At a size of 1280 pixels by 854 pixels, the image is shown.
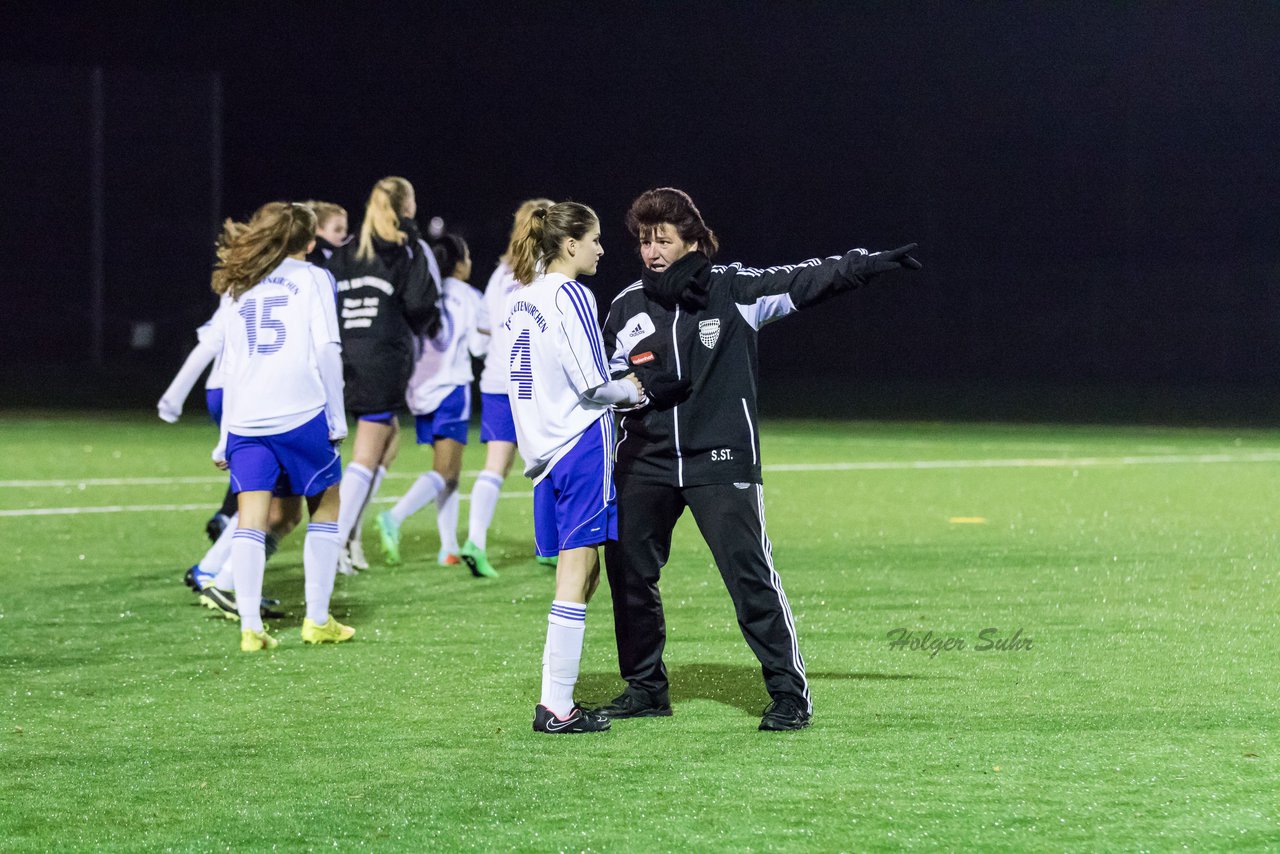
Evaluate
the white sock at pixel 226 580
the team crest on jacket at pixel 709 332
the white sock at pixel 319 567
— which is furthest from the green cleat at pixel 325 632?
the team crest on jacket at pixel 709 332

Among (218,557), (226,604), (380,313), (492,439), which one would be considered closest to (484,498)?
(492,439)

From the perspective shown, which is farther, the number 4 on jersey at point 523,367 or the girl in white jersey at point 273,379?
the girl in white jersey at point 273,379

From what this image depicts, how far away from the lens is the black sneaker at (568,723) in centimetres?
543

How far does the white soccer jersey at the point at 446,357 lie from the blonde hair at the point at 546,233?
387 cm

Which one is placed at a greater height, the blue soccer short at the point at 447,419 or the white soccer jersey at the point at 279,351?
the white soccer jersey at the point at 279,351

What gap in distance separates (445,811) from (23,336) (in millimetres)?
26614

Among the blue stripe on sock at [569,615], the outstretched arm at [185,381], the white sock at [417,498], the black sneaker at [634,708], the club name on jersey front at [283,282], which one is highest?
the club name on jersey front at [283,282]

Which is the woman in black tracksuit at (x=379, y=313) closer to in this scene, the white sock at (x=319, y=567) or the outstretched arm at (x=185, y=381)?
the outstretched arm at (x=185, y=381)

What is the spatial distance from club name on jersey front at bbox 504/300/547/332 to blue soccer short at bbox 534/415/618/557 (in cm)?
37

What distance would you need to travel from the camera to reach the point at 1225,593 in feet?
27.5

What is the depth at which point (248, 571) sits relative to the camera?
705cm

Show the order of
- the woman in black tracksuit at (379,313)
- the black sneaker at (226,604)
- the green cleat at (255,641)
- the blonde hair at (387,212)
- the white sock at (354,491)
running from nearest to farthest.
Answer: the green cleat at (255,641)
the black sneaker at (226,604)
the blonde hair at (387,212)
the woman in black tracksuit at (379,313)
the white sock at (354,491)

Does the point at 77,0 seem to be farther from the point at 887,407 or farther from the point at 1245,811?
the point at 1245,811

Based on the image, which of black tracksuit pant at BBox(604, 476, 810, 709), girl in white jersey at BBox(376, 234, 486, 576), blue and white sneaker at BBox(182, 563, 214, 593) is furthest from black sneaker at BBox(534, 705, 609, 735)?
girl in white jersey at BBox(376, 234, 486, 576)
